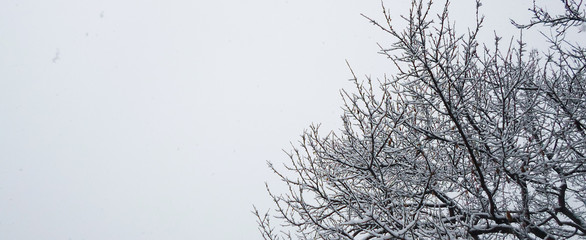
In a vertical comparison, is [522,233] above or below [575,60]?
below

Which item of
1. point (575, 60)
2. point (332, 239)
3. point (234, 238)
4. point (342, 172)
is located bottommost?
point (332, 239)

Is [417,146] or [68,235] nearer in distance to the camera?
[417,146]

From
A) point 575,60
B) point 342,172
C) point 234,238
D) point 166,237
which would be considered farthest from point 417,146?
point 166,237

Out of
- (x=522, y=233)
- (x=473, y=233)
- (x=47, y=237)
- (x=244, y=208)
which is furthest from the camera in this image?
(x=244, y=208)

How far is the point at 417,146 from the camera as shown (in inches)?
139

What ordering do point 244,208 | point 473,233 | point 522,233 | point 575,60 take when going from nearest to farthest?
point 522,233
point 473,233
point 575,60
point 244,208

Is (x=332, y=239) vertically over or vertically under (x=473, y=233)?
over

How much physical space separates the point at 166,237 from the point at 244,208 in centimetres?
4409

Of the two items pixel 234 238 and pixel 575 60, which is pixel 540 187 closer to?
pixel 575 60

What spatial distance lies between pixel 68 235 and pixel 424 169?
220 metres

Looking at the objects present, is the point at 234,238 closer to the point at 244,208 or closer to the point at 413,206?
the point at 244,208

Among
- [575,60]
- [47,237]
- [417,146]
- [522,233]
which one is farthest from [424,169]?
[47,237]

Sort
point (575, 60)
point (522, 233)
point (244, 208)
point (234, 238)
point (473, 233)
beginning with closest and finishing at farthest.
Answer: point (522, 233) < point (473, 233) < point (575, 60) < point (234, 238) < point (244, 208)

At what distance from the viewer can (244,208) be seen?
198 meters
